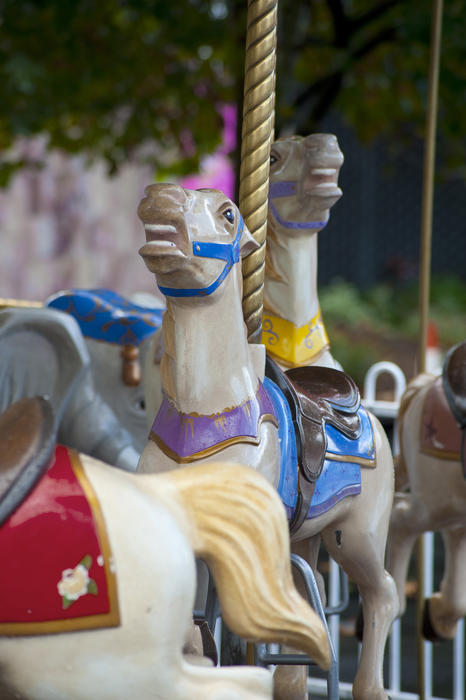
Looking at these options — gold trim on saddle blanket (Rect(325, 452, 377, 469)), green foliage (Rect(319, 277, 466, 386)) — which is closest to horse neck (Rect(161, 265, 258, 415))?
gold trim on saddle blanket (Rect(325, 452, 377, 469))

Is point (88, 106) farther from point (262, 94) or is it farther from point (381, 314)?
point (381, 314)

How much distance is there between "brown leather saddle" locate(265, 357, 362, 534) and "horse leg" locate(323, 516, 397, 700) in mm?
162

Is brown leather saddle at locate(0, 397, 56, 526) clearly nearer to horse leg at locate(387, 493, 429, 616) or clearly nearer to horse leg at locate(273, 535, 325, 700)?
horse leg at locate(273, 535, 325, 700)

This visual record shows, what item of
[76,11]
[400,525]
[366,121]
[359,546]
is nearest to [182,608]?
[359,546]

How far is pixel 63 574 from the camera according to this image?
97 cm

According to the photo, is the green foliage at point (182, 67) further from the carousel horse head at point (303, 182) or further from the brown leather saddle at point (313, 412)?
the brown leather saddle at point (313, 412)

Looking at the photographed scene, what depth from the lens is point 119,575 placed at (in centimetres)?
97

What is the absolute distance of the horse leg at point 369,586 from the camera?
158cm

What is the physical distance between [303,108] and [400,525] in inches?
96.7

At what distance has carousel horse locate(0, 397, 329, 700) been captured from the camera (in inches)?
38.2

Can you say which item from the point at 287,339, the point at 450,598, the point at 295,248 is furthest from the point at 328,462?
the point at 450,598

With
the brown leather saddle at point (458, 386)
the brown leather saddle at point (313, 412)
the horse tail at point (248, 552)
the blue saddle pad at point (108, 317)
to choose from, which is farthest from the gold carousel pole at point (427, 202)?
the horse tail at point (248, 552)

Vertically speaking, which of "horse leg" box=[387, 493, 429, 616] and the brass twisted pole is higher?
the brass twisted pole

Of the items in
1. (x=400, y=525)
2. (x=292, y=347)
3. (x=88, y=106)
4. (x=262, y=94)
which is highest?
(x=88, y=106)
